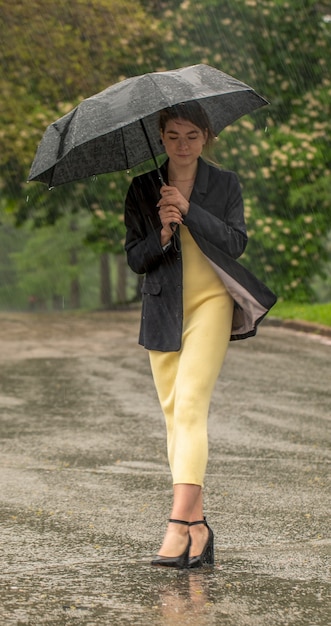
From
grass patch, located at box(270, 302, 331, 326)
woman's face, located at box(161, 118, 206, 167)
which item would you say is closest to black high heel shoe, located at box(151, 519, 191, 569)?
woman's face, located at box(161, 118, 206, 167)

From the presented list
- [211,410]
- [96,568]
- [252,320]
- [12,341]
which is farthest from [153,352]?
[12,341]

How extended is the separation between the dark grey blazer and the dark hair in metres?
0.14

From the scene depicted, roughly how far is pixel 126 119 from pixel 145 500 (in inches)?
93.3

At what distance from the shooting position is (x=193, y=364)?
484 cm

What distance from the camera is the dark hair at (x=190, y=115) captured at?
495 cm

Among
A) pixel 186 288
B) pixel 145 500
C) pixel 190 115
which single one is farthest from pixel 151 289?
pixel 145 500

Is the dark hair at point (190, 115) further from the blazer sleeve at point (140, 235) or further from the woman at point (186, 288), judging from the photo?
the blazer sleeve at point (140, 235)

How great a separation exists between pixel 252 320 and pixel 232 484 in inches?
91.7

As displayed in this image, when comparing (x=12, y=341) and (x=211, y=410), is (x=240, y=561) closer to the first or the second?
(x=211, y=410)

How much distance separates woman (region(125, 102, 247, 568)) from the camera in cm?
477

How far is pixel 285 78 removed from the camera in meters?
28.7

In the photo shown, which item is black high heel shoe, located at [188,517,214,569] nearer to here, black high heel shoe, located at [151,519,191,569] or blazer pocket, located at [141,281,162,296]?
black high heel shoe, located at [151,519,191,569]

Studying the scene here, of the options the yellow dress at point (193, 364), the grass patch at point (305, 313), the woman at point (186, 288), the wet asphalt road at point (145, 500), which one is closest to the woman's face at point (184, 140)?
the woman at point (186, 288)

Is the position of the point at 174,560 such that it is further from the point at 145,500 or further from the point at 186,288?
the point at 145,500
